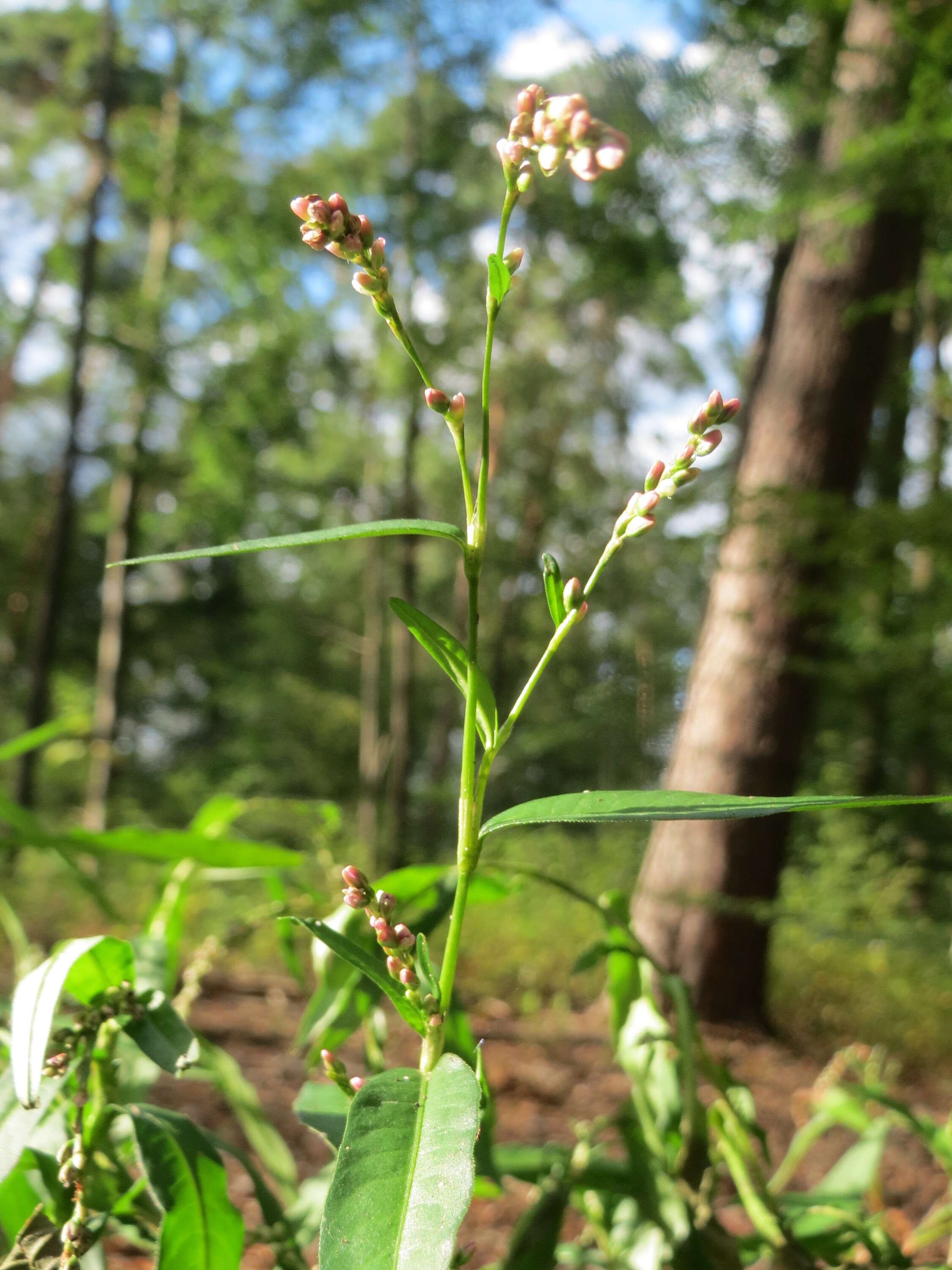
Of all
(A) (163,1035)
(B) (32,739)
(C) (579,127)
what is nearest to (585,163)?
(C) (579,127)

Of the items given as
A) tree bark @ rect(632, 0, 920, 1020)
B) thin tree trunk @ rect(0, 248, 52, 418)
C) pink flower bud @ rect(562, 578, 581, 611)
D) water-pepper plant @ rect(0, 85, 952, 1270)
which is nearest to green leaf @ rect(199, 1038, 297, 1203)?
water-pepper plant @ rect(0, 85, 952, 1270)

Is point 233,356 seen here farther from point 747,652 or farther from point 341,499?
point 747,652

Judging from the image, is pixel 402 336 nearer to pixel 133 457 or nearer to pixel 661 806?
pixel 661 806

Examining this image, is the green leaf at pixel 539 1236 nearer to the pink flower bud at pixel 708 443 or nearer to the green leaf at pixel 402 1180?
the green leaf at pixel 402 1180

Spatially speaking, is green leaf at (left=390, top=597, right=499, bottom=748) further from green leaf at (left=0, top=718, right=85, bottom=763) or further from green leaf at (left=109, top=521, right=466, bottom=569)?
green leaf at (left=0, top=718, right=85, bottom=763)

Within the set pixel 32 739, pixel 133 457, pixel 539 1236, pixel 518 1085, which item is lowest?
pixel 518 1085

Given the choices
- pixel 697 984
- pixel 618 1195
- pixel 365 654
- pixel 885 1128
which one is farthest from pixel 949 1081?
pixel 365 654
